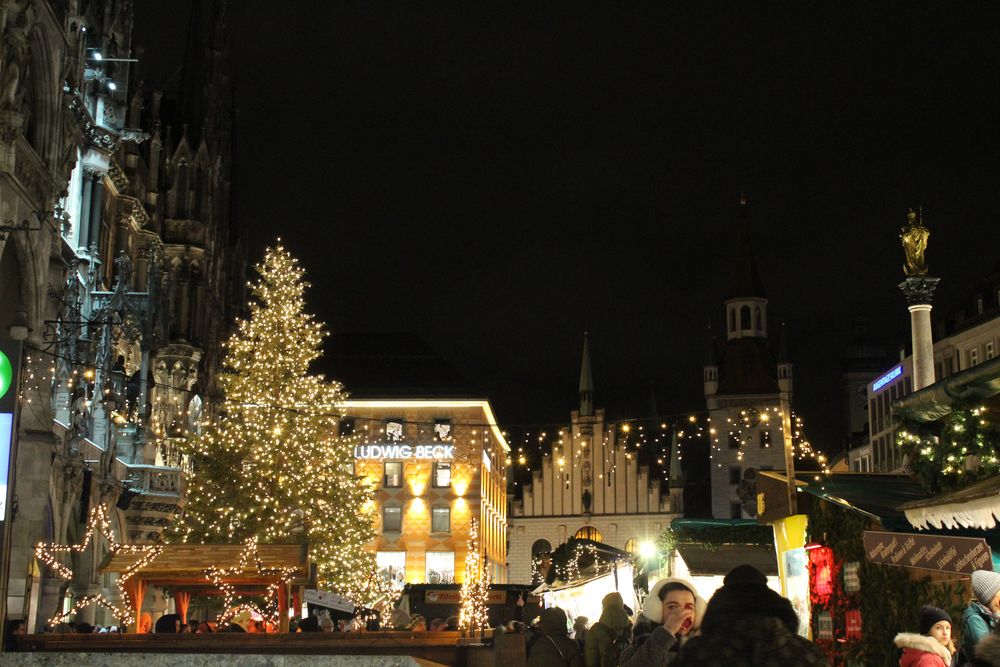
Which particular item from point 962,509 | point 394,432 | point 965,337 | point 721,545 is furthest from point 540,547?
point 962,509

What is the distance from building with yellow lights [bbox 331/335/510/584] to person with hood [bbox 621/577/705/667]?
52779 mm

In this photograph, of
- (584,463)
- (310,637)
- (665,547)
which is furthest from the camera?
(584,463)

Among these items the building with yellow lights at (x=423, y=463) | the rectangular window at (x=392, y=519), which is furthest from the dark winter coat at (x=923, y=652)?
the rectangular window at (x=392, y=519)

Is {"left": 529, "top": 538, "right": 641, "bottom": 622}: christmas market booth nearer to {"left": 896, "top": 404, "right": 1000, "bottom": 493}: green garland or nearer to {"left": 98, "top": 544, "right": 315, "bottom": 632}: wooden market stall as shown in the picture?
{"left": 98, "top": 544, "right": 315, "bottom": 632}: wooden market stall

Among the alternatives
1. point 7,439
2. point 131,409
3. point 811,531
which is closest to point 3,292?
point 7,439

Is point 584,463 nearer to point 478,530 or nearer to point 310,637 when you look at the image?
point 478,530

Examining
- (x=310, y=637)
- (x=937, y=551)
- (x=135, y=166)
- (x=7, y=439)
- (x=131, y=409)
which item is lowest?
(x=310, y=637)

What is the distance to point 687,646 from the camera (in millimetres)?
4188

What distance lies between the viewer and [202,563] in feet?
58.6

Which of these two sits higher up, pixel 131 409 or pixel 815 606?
pixel 131 409

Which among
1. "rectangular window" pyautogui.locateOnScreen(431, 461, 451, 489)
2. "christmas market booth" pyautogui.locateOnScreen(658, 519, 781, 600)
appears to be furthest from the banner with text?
"rectangular window" pyautogui.locateOnScreen(431, 461, 451, 489)

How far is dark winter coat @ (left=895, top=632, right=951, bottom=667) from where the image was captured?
704 centimetres

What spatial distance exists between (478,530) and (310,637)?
4525 cm

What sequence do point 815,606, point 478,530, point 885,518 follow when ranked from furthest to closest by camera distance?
point 478,530 < point 815,606 < point 885,518
